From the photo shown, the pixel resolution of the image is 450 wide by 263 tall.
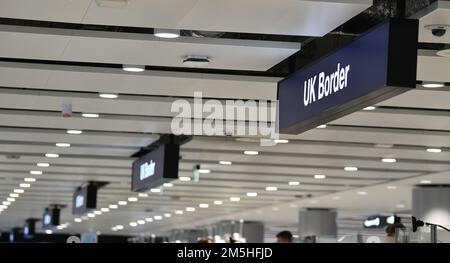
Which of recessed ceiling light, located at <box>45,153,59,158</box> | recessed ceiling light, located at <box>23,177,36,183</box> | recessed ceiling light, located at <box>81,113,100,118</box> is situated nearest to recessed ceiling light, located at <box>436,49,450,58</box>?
recessed ceiling light, located at <box>81,113,100,118</box>

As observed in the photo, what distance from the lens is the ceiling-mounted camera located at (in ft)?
24.1

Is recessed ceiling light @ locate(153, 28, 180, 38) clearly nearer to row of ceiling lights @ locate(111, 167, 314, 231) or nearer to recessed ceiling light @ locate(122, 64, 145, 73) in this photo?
recessed ceiling light @ locate(122, 64, 145, 73)

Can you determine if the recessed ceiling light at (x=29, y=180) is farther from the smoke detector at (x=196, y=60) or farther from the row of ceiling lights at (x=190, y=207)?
the smoke detector at (x=196, y=60)

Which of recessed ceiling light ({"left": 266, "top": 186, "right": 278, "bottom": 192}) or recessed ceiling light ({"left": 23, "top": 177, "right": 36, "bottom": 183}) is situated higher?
recessed ceiling light ({"left": 23, "top": 177, "right": 36, "bottom": 183})

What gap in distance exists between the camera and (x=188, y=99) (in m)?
11.2

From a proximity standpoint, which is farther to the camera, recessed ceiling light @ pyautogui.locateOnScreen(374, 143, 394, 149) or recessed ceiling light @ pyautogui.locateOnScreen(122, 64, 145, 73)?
recessed ceiling light @ pyautogui.locateOnScreen(374, 143, 394, 149)

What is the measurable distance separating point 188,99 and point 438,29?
4.34m

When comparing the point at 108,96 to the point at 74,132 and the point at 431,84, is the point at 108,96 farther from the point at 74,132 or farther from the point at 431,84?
the point at 431,84

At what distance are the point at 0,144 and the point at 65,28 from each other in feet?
24.0

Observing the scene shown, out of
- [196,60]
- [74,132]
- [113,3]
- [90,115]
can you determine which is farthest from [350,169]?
[113,3]

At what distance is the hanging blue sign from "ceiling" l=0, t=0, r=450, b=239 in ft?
1.94

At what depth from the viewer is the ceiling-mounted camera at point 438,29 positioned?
24.1ft

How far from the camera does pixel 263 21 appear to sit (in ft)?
24.9
